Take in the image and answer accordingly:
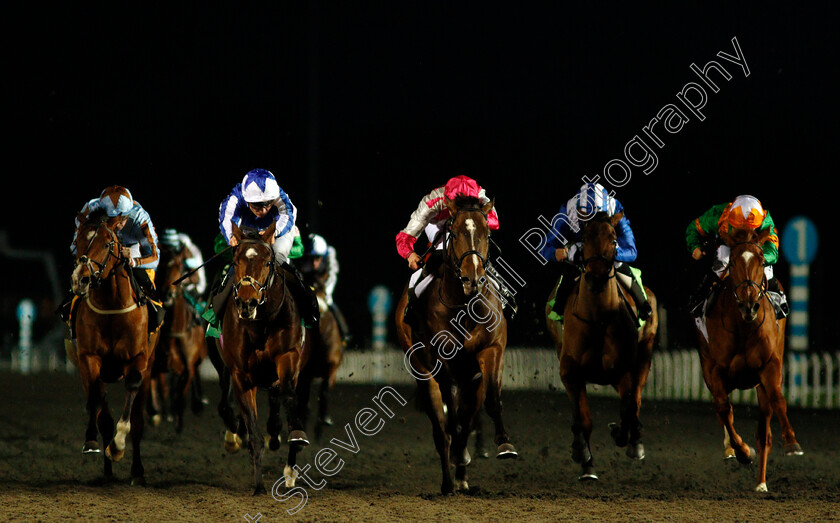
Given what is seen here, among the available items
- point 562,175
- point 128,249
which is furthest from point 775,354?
point 562,175

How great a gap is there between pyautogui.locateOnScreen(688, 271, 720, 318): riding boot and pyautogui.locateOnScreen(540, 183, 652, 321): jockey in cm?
41

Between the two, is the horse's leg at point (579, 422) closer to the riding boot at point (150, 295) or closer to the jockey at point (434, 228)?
the jockey at point (434, 228)

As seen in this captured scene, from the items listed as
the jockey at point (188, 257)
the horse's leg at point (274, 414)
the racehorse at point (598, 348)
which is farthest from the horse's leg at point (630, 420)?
the jockey at point (188, 257)

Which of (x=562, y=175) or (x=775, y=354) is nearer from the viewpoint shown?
(x=775, y=354)

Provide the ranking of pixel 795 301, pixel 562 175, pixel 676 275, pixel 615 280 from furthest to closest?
1. pixel 562 175
2. pixel 676 275
3. pixel 795 301
4. pixel 615 280

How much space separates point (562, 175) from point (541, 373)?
1157 centimetres

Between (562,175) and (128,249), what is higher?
(562,175)

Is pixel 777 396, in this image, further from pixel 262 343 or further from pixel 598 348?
pixel 262 343

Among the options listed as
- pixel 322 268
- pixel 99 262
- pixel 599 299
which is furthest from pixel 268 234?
pixel 322 268

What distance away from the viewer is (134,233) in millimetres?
9148

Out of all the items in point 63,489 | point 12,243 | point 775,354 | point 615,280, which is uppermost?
point 12,243

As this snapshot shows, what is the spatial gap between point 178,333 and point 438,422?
5.65 metres

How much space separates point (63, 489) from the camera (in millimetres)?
8492

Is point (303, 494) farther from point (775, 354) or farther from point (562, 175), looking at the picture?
point (562, 175)
